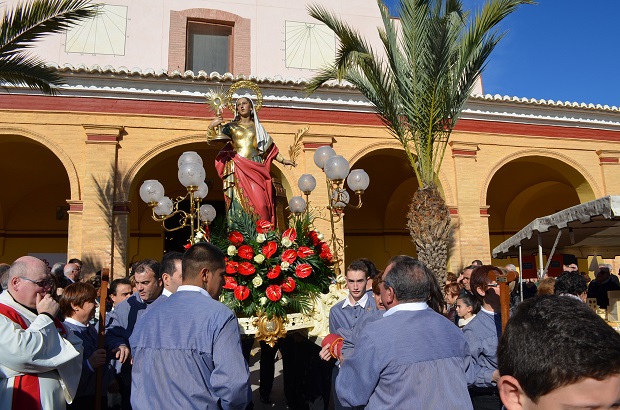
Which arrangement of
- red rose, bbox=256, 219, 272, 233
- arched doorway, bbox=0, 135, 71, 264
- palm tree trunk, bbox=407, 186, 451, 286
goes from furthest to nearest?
arched doorway, bbox=0, 135, 71, 264 < palm tree trunk, bbox=407, 186, 451, 286 < red rose, bbox=256, 219, 272, 233

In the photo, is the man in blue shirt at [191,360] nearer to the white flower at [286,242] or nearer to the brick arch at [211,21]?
the white flower at [286,242]

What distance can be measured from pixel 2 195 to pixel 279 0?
35.3 feet

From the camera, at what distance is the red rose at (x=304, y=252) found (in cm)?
527

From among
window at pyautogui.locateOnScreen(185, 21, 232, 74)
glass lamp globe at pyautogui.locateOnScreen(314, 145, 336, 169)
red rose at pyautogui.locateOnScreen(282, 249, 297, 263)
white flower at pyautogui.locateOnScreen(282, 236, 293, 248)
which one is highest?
window at pyautogui.locateOnScreen(185, 21, 232, 74)

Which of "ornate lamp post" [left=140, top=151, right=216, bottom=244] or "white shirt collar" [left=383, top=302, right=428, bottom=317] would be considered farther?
"ornate lamp post" [left=140, top=151, right=216, bottom=244]

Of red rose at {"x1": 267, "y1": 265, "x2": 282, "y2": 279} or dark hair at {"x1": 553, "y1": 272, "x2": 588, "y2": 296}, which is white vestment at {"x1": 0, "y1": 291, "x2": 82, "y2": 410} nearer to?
red rose at {"x1": 267, "y1": 265, "x2": 282, "y2": 279}

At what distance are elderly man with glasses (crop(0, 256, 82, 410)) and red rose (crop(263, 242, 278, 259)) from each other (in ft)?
7.94

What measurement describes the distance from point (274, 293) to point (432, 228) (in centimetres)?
520

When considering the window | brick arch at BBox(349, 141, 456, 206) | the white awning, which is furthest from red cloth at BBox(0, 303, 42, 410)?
the window

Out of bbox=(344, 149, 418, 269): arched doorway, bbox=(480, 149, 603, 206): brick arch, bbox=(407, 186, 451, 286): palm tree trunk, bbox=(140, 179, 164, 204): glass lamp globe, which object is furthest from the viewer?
bbox=(344, 149, 418, 269): arched doorway

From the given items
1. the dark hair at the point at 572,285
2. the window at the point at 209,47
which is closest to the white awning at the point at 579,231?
the dark hair at the point at 572,285

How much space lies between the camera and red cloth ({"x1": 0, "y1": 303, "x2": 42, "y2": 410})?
258cm

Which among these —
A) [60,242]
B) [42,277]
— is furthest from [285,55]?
[42,277]

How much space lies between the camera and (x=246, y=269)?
4.89 m
